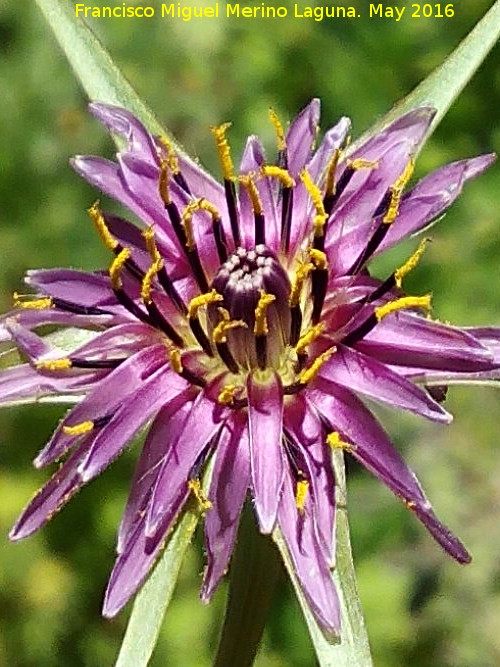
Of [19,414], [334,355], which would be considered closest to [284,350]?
[334,355]

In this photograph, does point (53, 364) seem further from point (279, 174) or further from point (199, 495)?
point (279, 174)

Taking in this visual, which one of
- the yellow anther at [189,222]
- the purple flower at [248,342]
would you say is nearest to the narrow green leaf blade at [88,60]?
the purple flower at [248,342]

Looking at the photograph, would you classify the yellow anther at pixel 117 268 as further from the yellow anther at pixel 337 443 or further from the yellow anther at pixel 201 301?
the yellow anther at pixel 337 443

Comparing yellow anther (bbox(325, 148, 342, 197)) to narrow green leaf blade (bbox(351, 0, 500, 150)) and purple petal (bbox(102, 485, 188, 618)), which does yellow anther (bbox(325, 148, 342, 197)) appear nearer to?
Answer: narrow green leaf blade (bbox(351, 0, 500, 150))

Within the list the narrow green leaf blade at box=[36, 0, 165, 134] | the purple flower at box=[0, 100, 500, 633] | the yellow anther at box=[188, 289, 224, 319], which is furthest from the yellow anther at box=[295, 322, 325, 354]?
the narrow green leaf blade at box=[36, 0, 165, 134]

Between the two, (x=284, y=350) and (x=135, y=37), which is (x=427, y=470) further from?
(x=284, y=350)

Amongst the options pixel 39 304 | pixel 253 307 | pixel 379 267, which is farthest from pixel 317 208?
pixel 379 267
